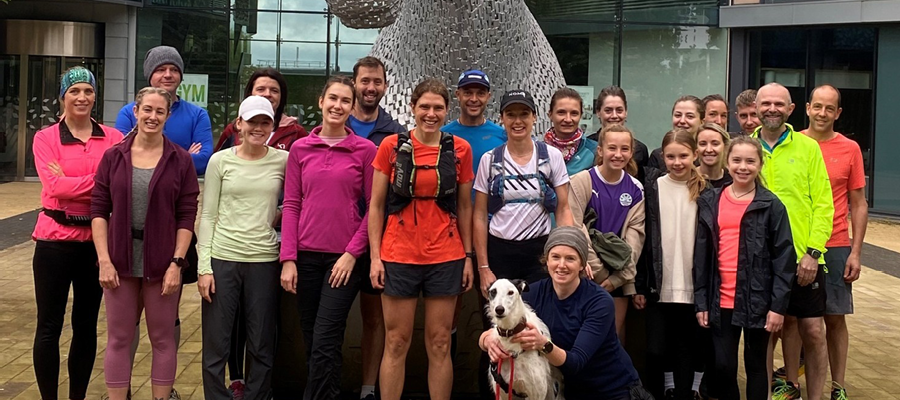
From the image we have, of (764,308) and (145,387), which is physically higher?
(764,308)

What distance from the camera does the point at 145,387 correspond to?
191 inches

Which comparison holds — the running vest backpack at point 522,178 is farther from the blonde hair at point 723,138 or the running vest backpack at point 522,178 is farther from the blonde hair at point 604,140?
the blonde hair at point 723,138

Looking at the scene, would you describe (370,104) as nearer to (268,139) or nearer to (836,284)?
(268,139)

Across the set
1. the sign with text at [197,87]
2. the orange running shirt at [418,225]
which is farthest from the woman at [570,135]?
the sign with text at [197,87]

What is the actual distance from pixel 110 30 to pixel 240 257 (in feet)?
43.7

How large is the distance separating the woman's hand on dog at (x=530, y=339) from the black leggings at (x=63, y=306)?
1988 mm

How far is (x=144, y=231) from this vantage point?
396cm

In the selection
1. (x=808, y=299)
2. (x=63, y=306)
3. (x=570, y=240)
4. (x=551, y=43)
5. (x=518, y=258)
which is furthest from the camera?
(x=551, y=43)

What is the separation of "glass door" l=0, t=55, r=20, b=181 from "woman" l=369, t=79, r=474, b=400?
47.2ft

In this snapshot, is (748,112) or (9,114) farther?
(9,114)

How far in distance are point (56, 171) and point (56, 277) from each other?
46 cm

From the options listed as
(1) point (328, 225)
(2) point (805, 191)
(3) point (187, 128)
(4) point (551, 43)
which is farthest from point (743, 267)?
(4) point (551, 43)

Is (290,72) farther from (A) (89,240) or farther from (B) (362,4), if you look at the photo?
(A) (89,240)

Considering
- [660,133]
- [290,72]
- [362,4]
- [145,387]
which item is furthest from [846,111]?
[145,387]
